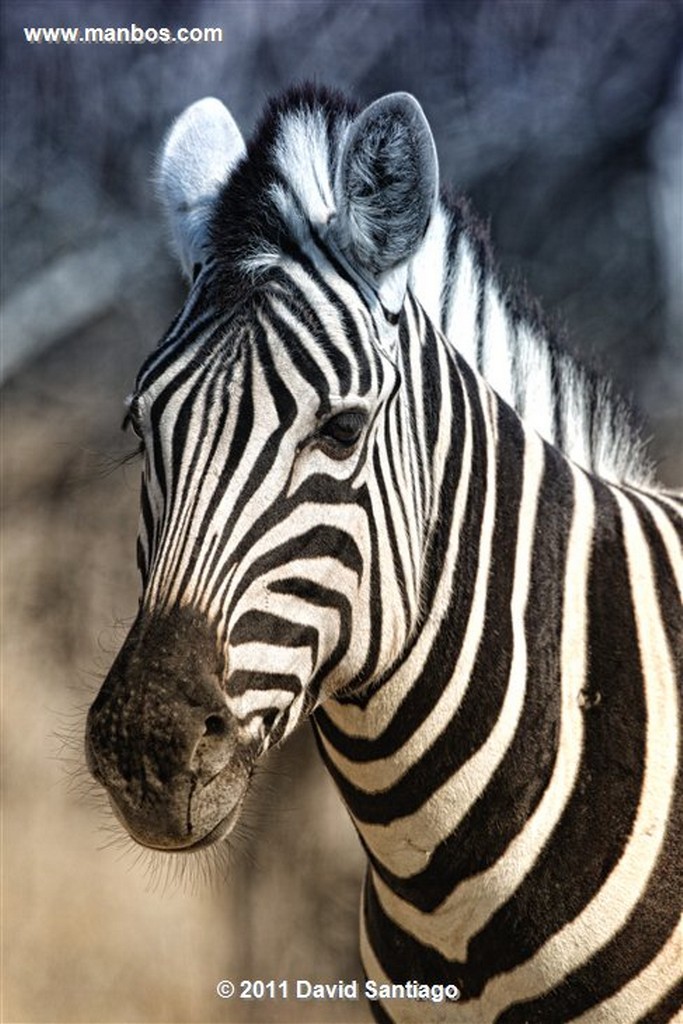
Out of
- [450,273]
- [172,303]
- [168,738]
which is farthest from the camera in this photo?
[172,303]

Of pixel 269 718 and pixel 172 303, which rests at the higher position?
pixel 172 303

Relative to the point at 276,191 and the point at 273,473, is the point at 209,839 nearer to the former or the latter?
the point at 273,473

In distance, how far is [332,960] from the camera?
476 centimetres

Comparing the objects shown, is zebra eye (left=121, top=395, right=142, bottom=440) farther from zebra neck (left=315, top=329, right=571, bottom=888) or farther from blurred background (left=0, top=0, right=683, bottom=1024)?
blurred background (left=0, top=0, right=683, bottom=1024)

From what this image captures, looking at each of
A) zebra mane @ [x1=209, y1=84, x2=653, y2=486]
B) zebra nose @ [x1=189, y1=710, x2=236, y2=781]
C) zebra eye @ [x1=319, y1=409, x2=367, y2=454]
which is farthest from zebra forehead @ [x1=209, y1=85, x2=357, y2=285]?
zebra nose @ [x1=189, y1=710, x2=236, y2=781]

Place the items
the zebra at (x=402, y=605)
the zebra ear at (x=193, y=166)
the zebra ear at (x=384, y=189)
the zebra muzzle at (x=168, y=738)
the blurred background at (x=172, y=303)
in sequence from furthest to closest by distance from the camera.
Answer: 1. the blurred background at (x=172, y=303)
2. the zebra ear at (x=193, y=166)
3. the zebra ear at (x=384, y=189)
4. the zebra at (x=402, y=605)
5. the zebra muzzle at (x=168, y=738)

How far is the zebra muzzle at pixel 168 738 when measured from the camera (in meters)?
1.74

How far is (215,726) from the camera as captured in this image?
5.85 feet

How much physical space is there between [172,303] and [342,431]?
3130 millimetres

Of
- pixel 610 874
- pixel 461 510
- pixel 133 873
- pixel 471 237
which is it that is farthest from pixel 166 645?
pixel 133 873

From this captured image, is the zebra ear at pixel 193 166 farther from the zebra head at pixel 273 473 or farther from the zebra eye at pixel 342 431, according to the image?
the zebra eye at pixel 342 431

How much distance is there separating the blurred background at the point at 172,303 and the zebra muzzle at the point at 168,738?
2576 millimetres

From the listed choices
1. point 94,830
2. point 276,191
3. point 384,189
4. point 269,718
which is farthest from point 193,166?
point 94,830

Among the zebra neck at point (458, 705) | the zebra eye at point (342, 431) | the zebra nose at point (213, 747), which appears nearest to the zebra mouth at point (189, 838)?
the zebra nose at point (213, 747)
